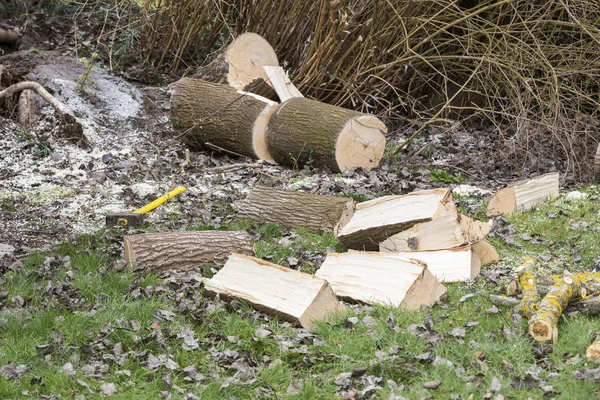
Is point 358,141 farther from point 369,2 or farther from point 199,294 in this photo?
point 199,294

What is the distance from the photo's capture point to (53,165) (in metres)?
7.52

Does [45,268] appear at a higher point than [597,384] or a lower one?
lower

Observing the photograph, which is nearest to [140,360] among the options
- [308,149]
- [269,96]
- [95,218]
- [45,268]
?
[45,268]

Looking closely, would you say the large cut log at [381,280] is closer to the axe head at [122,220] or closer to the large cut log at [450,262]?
the large cut log at [450,262]

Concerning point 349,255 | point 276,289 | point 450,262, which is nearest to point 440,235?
point 450,262

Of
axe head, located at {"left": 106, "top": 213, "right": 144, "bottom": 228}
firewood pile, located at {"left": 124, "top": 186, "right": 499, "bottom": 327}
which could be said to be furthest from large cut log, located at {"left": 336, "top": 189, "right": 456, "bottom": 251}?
axe head, located at {"left": 106, "top": 213, "right": 144, "bottom": 228}

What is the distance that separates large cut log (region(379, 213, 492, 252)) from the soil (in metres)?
1.58

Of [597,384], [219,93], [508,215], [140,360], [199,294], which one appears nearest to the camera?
[597,384]

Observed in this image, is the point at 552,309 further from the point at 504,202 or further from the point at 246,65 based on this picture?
the point at 246,65

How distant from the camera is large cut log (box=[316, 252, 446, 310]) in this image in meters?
4.30

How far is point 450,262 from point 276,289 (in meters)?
1.12

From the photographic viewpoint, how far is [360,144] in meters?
7.69

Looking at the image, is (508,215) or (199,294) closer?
(199,294)

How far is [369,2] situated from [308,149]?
205cm
